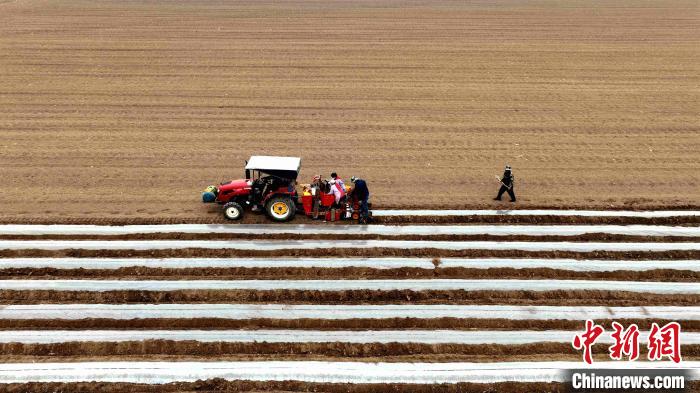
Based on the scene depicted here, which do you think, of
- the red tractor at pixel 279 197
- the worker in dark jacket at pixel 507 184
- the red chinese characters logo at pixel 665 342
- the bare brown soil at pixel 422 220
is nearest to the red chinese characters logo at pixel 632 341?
the red chinese characters logo at pixel 665 342

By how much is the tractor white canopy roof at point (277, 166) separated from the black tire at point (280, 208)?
21.6 inches

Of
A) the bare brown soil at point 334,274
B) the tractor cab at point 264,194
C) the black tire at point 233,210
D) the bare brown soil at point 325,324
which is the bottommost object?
the bare brown soil at point 325,324

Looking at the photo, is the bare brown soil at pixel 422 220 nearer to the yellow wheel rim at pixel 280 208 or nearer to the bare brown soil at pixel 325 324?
the yellow wheel rim at pixel 280 208

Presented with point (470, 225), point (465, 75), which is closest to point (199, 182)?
point (470, 225)

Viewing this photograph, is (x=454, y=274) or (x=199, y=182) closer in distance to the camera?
(x=454, y=274)

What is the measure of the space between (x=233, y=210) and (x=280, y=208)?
3.41 ft

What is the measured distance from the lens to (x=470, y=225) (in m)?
10.7

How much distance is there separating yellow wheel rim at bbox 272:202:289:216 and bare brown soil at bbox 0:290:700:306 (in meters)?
2.33

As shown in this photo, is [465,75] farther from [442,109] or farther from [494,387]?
[494,387]

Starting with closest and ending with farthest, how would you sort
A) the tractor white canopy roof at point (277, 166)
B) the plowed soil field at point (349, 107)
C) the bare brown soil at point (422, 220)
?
the tractor white canopy roof at point (277, 166) → the bare brown soil at point (422, 220) → the plowed soil field at point (349, 107)

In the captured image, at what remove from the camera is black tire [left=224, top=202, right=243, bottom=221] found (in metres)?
10.5

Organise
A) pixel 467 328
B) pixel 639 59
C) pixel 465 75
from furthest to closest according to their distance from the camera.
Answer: pixel 639 59, pixel 465 75, pixel 467 328

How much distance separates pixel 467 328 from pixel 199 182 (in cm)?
767

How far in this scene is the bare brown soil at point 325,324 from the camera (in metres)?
7.92
